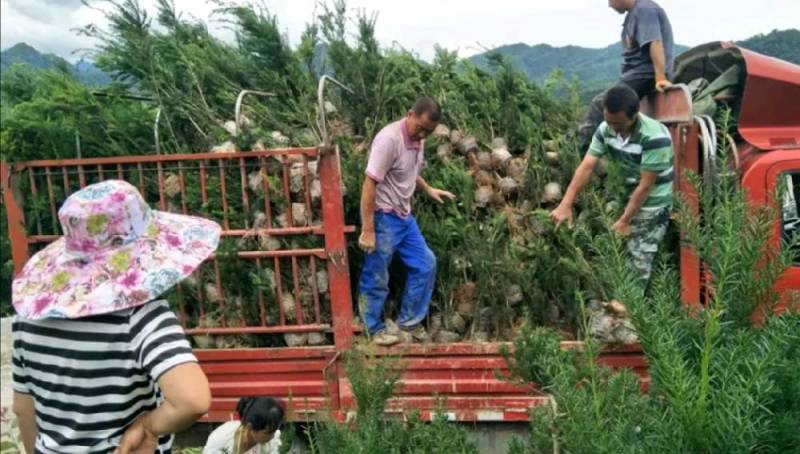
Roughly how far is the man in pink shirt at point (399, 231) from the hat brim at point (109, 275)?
2.00 m

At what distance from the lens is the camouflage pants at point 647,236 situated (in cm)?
351

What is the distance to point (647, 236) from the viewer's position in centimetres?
351

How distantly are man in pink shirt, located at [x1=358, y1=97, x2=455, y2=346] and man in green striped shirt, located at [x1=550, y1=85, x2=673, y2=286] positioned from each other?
100 cm

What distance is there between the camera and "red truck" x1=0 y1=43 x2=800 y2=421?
3.56 metres

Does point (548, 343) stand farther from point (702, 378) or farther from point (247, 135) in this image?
point (247, 135)

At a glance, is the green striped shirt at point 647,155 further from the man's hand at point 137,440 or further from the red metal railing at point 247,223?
the man's hand at point 137,440

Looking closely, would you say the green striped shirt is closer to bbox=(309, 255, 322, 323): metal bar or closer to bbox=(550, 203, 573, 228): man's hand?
bbox=(550, 203, 573, 228): man's hand

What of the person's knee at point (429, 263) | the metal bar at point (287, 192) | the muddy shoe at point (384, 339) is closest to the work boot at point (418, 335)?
the muddy shoe at point (384, 339)

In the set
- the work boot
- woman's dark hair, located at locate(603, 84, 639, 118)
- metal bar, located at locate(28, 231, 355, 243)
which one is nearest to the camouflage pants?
woman's dark hair, located at locate(603, 84, 639, 118)

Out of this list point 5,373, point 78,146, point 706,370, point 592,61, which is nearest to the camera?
point 706,370

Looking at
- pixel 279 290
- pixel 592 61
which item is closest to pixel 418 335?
pixel 279 290

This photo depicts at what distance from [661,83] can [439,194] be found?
1450 millimetres

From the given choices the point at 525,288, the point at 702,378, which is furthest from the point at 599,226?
the point at 702,378

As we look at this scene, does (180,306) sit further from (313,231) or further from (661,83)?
(661,83)
